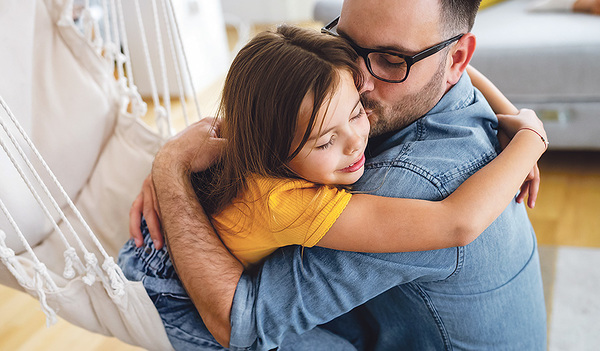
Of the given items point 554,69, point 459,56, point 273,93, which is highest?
point 273,93

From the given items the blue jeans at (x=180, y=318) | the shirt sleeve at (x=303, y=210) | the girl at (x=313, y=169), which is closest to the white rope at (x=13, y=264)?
the blue jeans at (x=180, y=318)

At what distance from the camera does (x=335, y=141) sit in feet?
2.97

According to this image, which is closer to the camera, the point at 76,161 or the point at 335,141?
the point at 335,141

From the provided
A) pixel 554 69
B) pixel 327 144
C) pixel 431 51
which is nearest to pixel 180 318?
pixel 327 144

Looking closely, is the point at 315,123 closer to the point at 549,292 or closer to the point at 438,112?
the point at 438,112

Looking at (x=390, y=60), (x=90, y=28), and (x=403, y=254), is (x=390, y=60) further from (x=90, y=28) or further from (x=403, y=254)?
(x=90, y=28)

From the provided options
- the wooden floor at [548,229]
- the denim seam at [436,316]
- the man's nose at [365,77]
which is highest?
the man's nose at [365,77]

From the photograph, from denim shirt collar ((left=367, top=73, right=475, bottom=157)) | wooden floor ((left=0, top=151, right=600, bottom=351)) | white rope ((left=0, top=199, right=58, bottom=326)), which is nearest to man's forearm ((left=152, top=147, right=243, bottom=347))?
white rope ((left=0, top=199, right=58, bottom=326))

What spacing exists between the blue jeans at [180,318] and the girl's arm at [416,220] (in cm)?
27

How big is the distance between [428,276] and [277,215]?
0.27 metres

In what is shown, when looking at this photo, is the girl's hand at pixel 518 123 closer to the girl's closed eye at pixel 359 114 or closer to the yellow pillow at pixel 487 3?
the girl's closed eye at pixel 359 114

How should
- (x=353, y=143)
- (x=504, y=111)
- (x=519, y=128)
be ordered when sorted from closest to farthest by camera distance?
(x=353, y=143)
(x=519, y=128)
(x=504, y=111)

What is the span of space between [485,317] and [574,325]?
0.76 meters

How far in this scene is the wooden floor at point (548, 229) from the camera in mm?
1646
